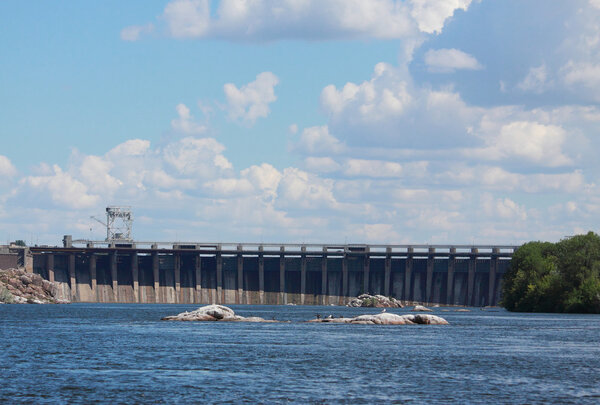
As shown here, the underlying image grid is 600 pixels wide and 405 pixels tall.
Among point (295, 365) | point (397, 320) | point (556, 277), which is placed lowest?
point (397, 320)

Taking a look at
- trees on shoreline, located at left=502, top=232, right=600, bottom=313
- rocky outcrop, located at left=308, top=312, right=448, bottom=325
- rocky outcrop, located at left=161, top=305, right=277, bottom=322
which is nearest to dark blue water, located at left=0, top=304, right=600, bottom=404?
rocky outcrop, located at left=308, top=312, right=448, bottom=325

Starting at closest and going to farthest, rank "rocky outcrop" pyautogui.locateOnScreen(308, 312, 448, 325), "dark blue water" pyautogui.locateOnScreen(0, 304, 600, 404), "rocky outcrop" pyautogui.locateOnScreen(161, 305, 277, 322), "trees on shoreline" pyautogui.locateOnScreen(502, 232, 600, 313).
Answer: "dark blue water" pyautogui.locateOnScreen(0, 304, 600, 404), "rocky outcrop" pyautogui.locateOnScreen(308, 312, 448, 325), "rocky outcrop" pyautogui.locateOnScreen(161, 305, 277, 322), "trees on shoreline" pyautogui.locateOnScreen(502, 232, 600, 313)

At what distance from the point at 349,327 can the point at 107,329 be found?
103 feet

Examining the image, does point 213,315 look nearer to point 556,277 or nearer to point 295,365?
point 295,365

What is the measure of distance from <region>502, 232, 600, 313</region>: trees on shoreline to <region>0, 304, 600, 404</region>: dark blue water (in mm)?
47490

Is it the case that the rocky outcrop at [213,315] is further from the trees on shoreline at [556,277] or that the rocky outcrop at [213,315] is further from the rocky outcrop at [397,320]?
the trees on shoreline at [556,277]

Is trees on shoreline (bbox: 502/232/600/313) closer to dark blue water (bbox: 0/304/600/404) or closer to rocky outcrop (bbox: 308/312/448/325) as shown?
rocky outcrop (bbox: 308/312/448/325)

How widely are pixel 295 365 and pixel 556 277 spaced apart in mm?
109260

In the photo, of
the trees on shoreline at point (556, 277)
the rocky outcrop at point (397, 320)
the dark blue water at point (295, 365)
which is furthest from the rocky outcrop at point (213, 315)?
the trees on shoreline at point (556, 277)

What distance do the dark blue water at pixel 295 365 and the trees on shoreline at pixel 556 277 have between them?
1870 inches

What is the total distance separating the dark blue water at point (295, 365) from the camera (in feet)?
170

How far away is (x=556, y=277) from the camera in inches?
6570

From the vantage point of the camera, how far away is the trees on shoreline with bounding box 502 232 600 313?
521 feet

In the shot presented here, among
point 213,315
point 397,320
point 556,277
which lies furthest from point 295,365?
point 556,277
